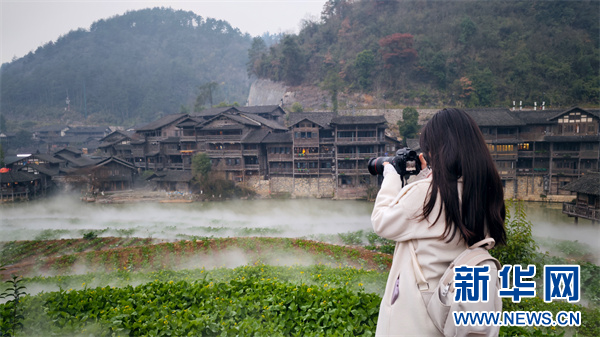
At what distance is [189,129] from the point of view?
61.4ft

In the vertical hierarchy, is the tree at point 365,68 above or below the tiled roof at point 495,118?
above

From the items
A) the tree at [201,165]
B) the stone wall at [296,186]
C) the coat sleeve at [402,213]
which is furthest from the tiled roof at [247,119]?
the coat sleeve at [402,213]

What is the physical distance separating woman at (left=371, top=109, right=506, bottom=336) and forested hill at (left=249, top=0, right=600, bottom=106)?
17492 mm

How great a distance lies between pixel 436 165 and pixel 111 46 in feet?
138

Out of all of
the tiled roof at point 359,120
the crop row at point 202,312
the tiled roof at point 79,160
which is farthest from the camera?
the tiled roof at point 79,160

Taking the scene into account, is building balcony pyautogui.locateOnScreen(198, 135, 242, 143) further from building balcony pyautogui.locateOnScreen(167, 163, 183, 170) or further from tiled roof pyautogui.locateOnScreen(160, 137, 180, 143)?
building balcony pyautogui.locateOnScreen(167, 163, 183, 170)

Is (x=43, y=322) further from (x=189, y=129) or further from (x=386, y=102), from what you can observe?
(x=386, y=102)

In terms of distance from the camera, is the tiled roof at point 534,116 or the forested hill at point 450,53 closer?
the tiled roof at point 534,116

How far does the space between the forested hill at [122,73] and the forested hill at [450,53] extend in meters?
9.61

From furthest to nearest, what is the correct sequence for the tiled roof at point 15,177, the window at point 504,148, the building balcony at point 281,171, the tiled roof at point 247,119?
the tiled roof at point 247,119
the building balcony at point 281,171
the window at point 504,148
the tiled roof at point 15,177

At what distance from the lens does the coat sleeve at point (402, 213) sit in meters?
1.20

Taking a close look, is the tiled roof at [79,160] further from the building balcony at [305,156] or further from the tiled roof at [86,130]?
the building balcony at [305,156]

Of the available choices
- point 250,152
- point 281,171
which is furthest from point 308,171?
point 250,152

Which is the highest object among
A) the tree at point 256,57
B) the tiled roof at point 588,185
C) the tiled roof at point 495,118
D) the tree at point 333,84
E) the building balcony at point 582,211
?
→ the tree at point 256,57
